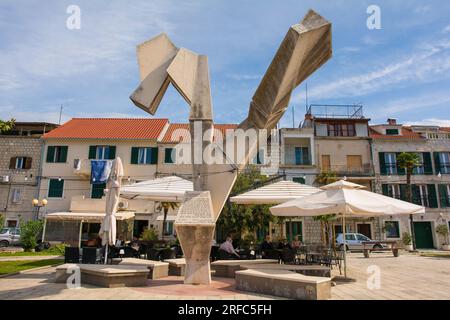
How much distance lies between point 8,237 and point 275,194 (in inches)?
847

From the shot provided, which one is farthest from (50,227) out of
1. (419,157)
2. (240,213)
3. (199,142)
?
(419,157)

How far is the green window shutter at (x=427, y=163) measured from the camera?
31.6 m

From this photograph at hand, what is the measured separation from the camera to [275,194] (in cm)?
1146

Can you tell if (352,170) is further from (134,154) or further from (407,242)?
(134,154)

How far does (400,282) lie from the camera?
8.72 metres

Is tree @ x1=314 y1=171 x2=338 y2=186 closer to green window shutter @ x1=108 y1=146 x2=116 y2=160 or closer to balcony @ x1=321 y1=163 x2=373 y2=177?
balcony @ x1=321 y1=163 x2=373 y2=177

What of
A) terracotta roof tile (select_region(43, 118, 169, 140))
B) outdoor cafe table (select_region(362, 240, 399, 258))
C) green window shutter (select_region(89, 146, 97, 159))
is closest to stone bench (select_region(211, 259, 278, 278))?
outdoor cafe table (select_region(362, 240, 399, 258))

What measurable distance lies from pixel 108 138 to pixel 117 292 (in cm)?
2473

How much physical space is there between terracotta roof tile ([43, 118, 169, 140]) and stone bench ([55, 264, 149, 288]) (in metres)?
22.5

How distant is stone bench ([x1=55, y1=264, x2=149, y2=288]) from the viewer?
7215 millimetres

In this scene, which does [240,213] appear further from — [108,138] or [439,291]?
[439,291]

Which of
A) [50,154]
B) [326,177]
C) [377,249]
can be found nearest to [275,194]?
[377,249]

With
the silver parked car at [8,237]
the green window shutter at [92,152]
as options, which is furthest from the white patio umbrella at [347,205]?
the green window shutter at [92,152]
